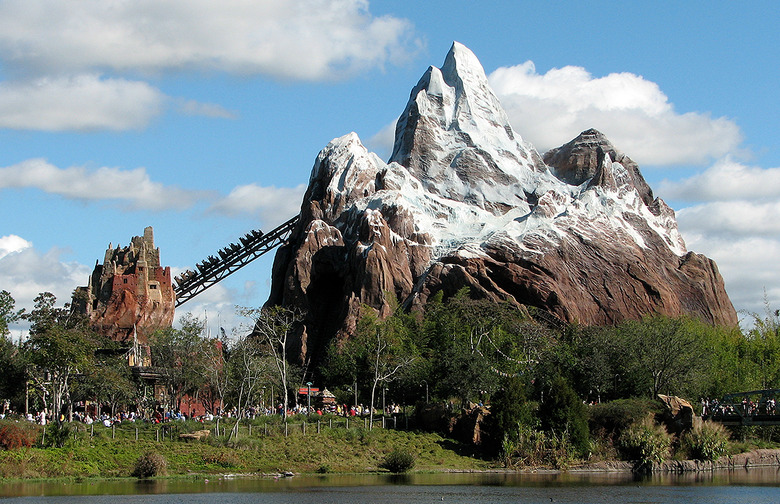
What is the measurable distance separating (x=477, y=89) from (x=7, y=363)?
244 feet

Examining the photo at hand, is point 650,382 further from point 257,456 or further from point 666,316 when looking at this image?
point 257,456

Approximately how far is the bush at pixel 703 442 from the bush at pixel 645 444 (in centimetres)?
157

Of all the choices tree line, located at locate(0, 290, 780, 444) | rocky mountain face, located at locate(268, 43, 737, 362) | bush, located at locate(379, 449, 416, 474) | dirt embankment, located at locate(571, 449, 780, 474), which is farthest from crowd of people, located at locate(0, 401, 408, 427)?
rocky mountain face, located at locate(268, 43, 737, 362)

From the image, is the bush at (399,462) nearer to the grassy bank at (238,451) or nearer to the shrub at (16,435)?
the grassy bank at (238,451)

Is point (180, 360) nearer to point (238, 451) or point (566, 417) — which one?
point (238, 451)

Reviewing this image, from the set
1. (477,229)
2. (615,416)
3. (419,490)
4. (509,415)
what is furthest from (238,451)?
(477,229)

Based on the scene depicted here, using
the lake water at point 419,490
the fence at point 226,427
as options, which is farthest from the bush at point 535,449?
the fence at point 226,427

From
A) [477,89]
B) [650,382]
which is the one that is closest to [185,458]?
[650,382]

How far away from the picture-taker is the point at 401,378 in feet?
251

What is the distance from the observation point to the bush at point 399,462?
57375 mm

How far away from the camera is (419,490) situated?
158 ft

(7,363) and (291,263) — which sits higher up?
(291,263)

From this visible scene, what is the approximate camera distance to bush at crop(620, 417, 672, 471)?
60.9m

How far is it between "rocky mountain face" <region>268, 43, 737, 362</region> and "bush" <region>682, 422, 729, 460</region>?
3331 cm
